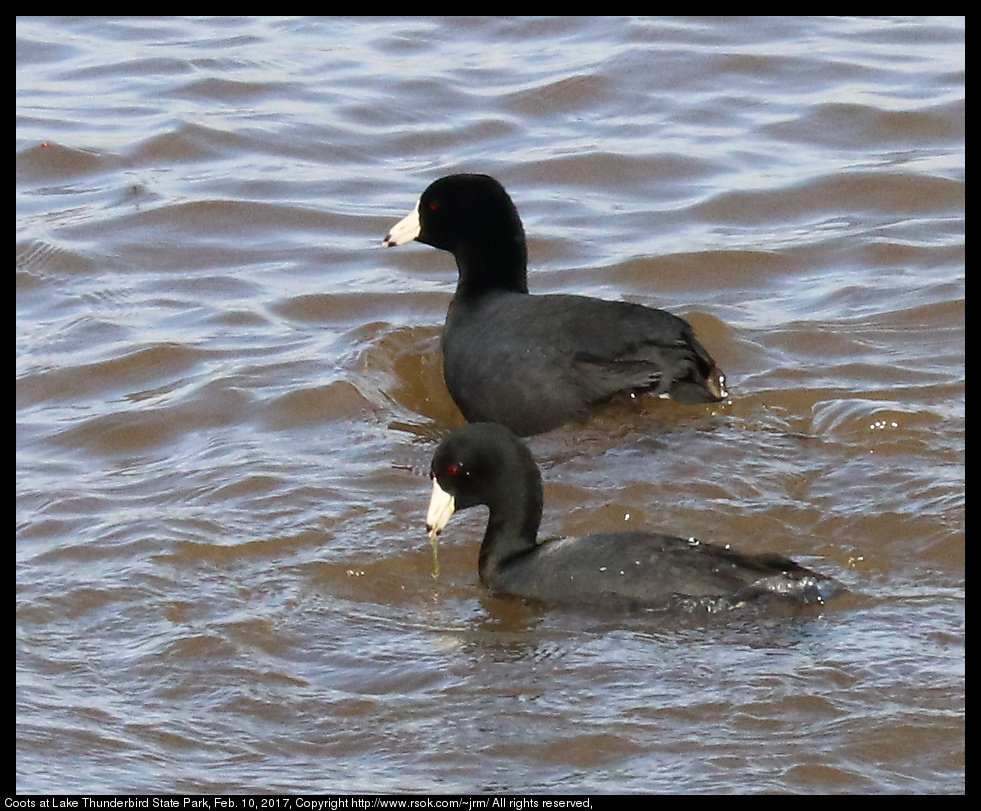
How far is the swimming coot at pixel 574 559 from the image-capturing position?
5.79m

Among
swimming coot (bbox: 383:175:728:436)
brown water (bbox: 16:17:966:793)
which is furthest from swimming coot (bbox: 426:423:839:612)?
swimming coot (bbox: 383:175:728:436)

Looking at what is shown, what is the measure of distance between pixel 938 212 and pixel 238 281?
4017 millimetres

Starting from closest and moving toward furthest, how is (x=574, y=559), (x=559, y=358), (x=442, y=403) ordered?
(x=574, y=559), (x=559, y=358), (x=442, y=403)

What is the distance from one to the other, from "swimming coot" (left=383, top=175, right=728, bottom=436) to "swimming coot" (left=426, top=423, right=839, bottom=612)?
109 cm

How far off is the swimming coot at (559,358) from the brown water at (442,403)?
0.45 ft

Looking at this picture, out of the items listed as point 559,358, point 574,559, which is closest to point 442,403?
point 559,358

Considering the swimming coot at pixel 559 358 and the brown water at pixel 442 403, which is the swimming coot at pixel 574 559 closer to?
the brown water at pixel 442 403

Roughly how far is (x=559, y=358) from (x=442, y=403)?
840 mm

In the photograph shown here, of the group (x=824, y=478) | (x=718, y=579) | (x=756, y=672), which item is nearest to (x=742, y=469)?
(x=824, y=478)

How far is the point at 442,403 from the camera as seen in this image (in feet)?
26.7

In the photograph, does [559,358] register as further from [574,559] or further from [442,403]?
[574,559]

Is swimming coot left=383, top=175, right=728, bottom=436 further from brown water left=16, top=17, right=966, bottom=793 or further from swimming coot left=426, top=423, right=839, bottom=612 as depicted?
swimming coot left=426, top=423, right=839, bottom=612

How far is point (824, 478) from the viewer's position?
6.80m

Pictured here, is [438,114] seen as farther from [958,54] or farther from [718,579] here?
[718,579]
